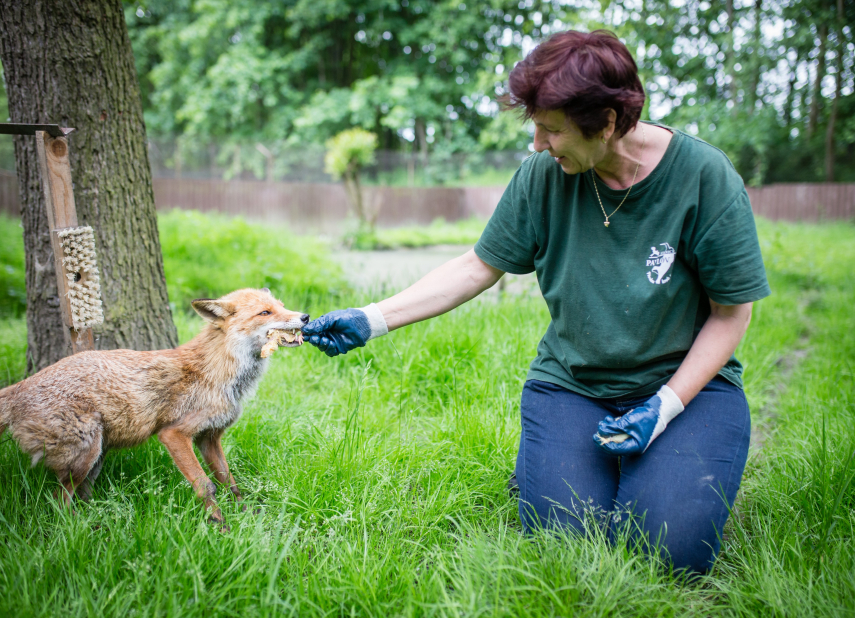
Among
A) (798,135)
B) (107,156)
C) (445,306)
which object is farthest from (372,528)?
(798,135)

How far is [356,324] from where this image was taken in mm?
2379

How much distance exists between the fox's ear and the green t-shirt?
4.16 feet

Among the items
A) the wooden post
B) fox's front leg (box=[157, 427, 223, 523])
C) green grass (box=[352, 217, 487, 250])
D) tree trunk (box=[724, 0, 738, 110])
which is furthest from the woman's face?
tree trunk (box=[724, 0, 738, 110])

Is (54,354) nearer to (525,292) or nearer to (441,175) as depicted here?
(525,292)

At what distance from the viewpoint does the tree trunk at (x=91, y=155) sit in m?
2.86

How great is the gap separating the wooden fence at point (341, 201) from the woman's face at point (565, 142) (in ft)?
41.6

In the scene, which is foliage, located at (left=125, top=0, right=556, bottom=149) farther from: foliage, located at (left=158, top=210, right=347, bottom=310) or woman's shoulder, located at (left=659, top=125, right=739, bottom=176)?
woman's shoulder, located at (left=659, top=125, right=739, bottom=176)

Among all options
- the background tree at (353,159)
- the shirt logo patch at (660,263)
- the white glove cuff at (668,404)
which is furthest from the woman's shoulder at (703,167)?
the background tree at (353,159)

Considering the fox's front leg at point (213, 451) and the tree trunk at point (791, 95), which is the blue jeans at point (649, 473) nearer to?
the fox's front leg at point (213, 451)

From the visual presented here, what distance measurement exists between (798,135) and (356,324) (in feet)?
97.0

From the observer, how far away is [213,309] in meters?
2.50

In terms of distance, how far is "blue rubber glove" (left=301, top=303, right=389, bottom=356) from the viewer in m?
2.38

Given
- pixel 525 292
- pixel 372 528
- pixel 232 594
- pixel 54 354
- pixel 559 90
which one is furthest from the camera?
pixel 525 292

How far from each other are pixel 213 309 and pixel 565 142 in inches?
70.0
